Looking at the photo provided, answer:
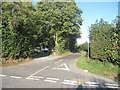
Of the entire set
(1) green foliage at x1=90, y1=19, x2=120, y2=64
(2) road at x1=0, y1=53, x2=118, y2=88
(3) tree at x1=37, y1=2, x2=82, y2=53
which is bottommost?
(2) road at x1=0, y1=53, x2=118, y2=88

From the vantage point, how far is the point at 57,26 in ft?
86.1

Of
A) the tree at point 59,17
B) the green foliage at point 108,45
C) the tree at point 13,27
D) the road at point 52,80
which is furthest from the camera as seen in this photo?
the tree at point 59,17

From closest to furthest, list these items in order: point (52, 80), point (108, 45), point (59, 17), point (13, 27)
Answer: point (52, 80) < point (108, 45) < point (13, 27) < point (59, 17)

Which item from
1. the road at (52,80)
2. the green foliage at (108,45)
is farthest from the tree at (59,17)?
the road at (52,80)

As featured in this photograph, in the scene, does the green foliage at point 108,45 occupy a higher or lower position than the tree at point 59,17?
lower

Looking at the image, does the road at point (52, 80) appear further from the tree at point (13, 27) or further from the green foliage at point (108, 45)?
the tree at point (13, 27)

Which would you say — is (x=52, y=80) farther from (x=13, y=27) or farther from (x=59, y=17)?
(x=59, y=17)

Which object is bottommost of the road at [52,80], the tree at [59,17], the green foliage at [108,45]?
the road at [52,80]

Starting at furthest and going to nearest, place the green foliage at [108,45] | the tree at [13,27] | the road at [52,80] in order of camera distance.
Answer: the tree at [13,27] < the green foliage at [108,45] < the road at [52,80]

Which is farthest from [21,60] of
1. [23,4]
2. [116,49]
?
[116,49]

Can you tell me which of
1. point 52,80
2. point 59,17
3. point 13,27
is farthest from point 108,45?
point 59,17

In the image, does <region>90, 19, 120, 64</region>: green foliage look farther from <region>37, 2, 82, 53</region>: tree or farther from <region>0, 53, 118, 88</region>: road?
<region>37, 2, 82, 53</region>: tree

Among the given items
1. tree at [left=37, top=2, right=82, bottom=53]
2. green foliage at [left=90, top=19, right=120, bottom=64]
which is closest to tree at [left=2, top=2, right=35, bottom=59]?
green foliage at [left=90, top=19, right=120, bottom=64]

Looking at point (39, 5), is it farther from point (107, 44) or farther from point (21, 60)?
point (107, 44)
